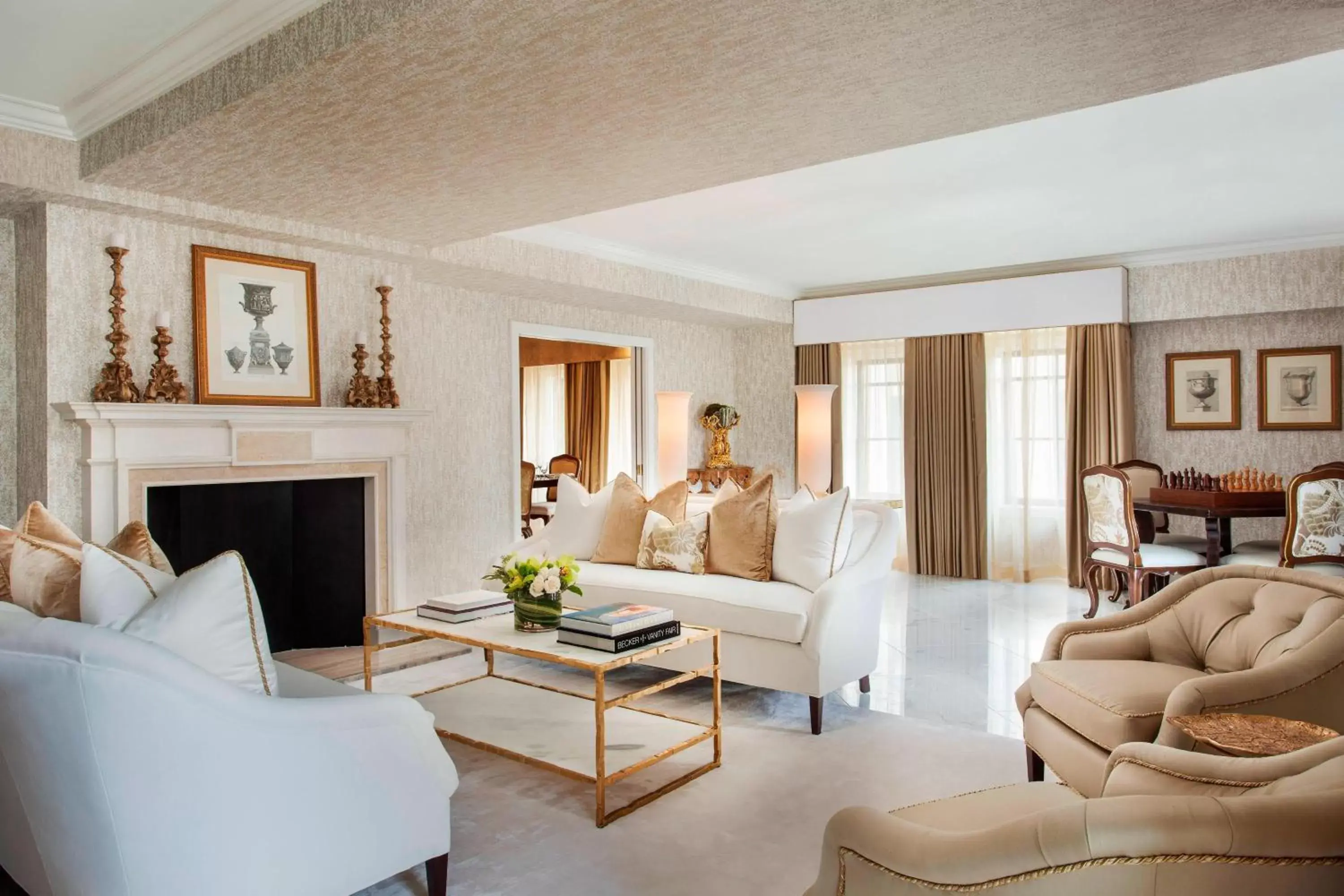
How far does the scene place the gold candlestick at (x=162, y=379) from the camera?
13.3 ft

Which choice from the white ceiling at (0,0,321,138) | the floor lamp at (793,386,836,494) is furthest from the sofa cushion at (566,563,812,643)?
the white ceiling at (0,0,321,138)

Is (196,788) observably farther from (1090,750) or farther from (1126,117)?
(1126,117)

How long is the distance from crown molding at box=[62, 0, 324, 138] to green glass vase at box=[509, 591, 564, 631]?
2.00 metres

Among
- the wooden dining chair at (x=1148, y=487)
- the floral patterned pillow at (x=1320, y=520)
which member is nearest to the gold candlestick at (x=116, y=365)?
the floral patterned pillow at (x=1320, y=520)

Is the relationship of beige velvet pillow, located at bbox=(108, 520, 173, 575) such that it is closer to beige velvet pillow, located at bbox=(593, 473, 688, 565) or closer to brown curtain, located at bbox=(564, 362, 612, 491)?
beige velvet pillow, located at bbox=(593, 473, 688, 565)

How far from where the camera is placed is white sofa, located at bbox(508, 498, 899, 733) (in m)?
3.62

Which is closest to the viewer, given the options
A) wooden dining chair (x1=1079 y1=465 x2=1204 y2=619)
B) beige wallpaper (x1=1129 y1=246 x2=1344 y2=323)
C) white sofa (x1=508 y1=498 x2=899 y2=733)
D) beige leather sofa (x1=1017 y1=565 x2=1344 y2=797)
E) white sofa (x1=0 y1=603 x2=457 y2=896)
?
white sofa (x1=0 y1=603 x2=457 y2=896)

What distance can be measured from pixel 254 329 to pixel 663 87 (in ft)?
9.15

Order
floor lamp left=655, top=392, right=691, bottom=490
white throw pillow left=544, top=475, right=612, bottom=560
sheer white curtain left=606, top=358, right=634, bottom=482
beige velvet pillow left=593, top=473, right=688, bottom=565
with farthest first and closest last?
sheer white curtain left=606, top=358, right=634, bottom=482 < floor lamp left=655, top=392, right=691, bottom=490 < white throw pillow left=544, top=475, right=612, bottom=560 < beige velvet pillow left=593, top=473, right=688, bottom=565

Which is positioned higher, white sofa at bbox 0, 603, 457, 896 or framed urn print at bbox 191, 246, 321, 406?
framed urn print at bbox 191, 246, 321, 406

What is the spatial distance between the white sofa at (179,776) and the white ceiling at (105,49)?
192 cm

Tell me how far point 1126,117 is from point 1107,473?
2607 millimetres

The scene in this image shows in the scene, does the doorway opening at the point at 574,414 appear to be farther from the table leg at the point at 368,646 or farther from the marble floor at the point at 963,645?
the table leg at the point at 368,646

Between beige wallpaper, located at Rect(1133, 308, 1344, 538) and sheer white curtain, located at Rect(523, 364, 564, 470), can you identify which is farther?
sheer white curtain, located at Rect(523, 364, 564, 470)
